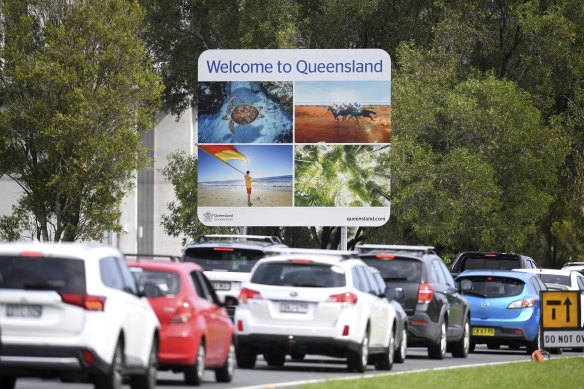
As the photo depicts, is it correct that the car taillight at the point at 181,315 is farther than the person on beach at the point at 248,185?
No

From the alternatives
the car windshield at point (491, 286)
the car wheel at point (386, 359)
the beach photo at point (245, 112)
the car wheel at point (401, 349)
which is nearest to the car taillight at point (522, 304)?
the car windshield at point (491, 286)

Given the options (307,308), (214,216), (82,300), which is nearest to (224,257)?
(307,308)

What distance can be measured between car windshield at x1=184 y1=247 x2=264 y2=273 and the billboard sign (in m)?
13.7

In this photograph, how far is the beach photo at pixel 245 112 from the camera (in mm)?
41562

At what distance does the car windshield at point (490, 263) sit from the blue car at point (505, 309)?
6.57 m

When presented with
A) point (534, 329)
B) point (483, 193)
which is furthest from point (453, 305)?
point (483, 193)

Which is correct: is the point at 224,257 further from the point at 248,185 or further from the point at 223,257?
the point at 248,185

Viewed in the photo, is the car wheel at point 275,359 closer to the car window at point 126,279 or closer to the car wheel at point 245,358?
the car wheel at point 245,358

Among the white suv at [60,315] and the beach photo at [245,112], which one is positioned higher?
the beach photo at [245,112]

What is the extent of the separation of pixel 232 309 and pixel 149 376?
444 inches

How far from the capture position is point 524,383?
20.4 meters

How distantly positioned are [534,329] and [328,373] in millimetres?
9157

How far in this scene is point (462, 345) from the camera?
96.3 ft

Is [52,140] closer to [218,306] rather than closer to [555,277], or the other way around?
[555,277]
